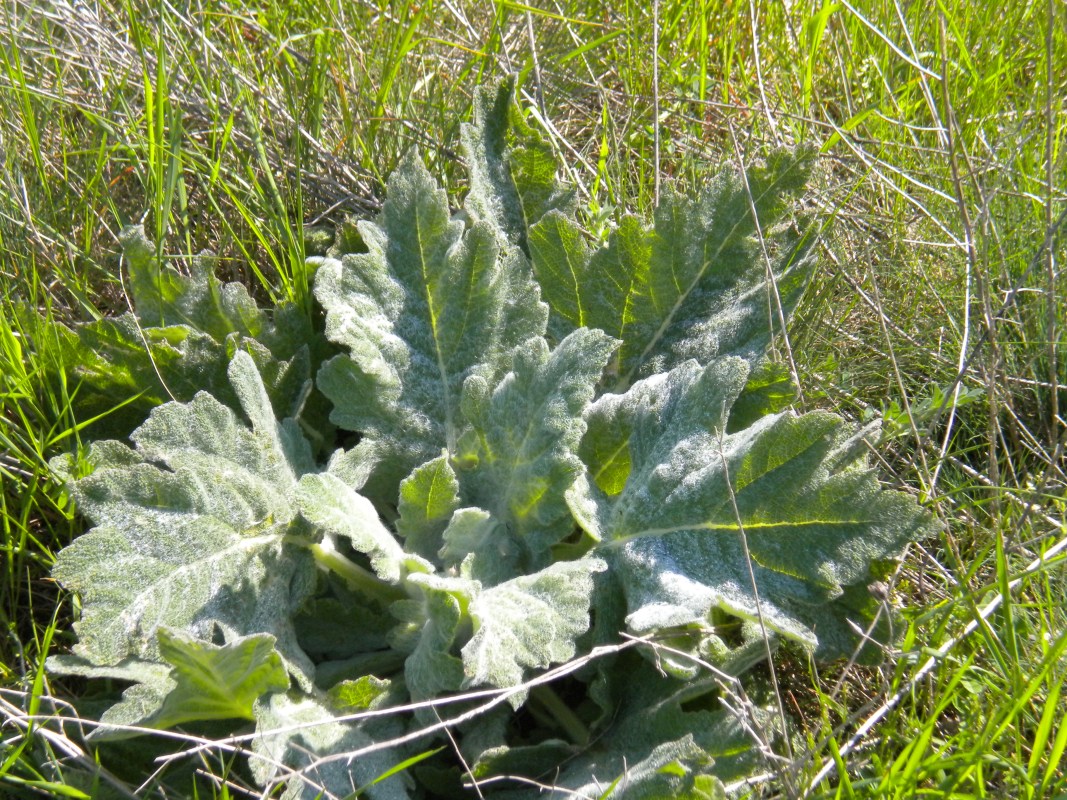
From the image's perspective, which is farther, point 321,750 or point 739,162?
point 739,162

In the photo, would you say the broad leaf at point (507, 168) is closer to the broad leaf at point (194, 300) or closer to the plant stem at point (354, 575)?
the broad leaf at point (194, 300)

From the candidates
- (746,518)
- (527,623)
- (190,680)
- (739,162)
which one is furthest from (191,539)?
(739,162)

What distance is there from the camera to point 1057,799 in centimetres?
133

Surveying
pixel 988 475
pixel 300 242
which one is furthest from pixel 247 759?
pixel 988 475

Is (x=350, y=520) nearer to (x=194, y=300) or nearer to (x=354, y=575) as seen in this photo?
(x=354, y=575)

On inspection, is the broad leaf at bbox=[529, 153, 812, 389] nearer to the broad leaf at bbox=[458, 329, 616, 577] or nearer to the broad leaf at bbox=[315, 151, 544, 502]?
the broad leaf at bbox=[315, 151, 544, 502]

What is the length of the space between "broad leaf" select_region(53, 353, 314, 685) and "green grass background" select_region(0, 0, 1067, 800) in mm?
158

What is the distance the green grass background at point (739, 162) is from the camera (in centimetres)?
163

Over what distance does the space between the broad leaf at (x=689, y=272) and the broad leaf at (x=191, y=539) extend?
2.20 feet

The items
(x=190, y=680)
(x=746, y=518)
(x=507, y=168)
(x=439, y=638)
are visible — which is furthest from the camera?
(x=507, y=168)

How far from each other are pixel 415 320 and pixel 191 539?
→ 604 millimetres

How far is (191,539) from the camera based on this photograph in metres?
1.57

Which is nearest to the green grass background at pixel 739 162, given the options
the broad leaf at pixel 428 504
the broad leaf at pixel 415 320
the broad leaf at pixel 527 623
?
the broad leaf at pixel 415 320

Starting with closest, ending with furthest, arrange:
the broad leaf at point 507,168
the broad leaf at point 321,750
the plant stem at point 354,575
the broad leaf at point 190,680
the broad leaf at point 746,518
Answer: the broad leaf at point 190,680 < the broad leaf at point 321,750 < the broad leaf at point 746,518 < the plant stem at point 354,575 < the broad leaf at point 507,168
